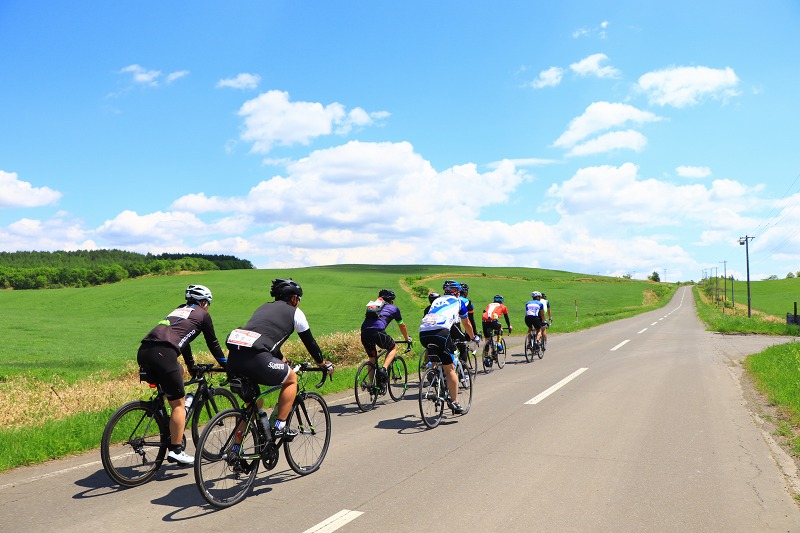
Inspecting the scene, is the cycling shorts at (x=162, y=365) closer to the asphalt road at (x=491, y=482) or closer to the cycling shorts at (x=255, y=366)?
the cycling shorts at (x=255, y=366)

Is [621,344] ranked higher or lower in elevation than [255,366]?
lower

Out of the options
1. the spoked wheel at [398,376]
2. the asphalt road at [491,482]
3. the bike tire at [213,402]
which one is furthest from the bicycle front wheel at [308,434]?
the spoked wheel at [398,376]

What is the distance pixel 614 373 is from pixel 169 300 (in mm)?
54317

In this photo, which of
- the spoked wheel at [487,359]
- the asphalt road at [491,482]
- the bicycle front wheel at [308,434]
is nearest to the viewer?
the asphalt road at [491,482]

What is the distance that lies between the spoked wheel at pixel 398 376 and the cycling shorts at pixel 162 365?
5.37 meters

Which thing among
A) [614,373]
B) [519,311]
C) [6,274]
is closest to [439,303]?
[614,373]

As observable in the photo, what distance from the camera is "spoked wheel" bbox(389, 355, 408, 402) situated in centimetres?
1062

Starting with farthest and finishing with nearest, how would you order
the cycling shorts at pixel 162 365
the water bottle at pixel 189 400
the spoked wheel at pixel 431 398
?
the spoked wheel at pixel 431 398 < the water bottle at pixel 189 400 < the cycling shorts at pixel 162 365

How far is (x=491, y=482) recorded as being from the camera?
5586 mm

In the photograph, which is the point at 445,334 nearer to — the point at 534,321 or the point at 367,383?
the point at 367,383

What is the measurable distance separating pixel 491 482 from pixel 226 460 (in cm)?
271

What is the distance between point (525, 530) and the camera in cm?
440

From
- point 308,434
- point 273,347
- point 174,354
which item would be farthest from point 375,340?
point 174,354

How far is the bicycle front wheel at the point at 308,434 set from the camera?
5.93 meters
